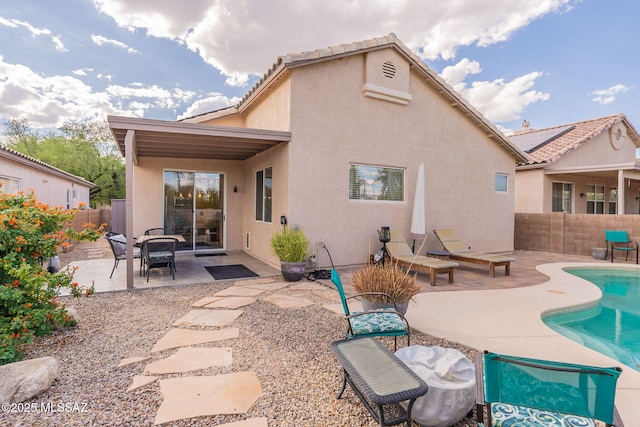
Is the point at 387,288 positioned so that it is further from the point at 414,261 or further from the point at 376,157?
the point at 376,157

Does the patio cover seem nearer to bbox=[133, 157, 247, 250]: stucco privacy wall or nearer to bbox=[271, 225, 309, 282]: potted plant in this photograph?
bbox=[133, 157, 247, 250]: stucco privacy wall

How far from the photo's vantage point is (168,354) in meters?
3.60

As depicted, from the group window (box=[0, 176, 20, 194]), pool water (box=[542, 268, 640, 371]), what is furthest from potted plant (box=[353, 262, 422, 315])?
window (box=[0, 176, 20, 194])

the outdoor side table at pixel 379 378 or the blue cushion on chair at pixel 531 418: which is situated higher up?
the outdoor side table at pixel 379 378

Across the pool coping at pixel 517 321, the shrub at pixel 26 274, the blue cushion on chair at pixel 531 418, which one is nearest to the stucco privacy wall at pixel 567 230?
the pool coping at pixel 517 321

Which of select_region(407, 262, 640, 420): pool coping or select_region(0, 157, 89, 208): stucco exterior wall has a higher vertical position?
select_region(0, 157, 89, 208): stucco exterior wall

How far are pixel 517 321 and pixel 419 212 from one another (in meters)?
4.34

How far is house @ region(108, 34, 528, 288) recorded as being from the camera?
306 inches

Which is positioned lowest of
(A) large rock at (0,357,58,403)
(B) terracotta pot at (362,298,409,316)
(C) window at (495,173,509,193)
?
(A) large rock at (0,357,58,403)

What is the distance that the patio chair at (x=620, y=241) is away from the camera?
10.7m

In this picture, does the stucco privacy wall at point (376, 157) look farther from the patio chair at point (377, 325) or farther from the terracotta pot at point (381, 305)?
the patio chair at point (377, 325)

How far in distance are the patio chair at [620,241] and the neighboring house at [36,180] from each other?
53.2 ft

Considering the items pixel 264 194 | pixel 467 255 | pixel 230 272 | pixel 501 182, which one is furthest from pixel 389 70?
pixel 230 272

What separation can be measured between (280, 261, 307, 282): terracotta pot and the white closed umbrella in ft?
11.2
